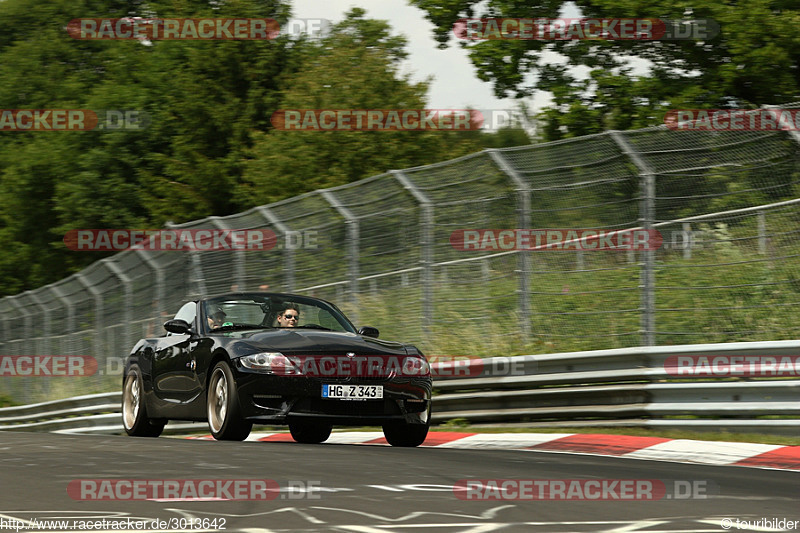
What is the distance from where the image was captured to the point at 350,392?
33.7 feet

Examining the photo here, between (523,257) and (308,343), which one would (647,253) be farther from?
(308,343)

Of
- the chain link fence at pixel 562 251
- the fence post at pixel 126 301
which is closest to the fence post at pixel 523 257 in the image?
the chain link fence at pixel 562 251

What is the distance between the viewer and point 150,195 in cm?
4278

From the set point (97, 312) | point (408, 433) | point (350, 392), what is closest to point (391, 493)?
point (350, 392)

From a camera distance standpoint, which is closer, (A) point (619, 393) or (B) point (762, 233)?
(B) point (762, 233)

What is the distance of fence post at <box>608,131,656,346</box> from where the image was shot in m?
11.3

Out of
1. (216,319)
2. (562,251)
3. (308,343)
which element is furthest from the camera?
(562,251)

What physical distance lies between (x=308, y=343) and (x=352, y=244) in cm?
496

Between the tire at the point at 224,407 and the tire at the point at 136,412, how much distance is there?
2.01 m

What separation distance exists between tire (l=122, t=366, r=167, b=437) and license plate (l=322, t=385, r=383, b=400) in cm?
321
